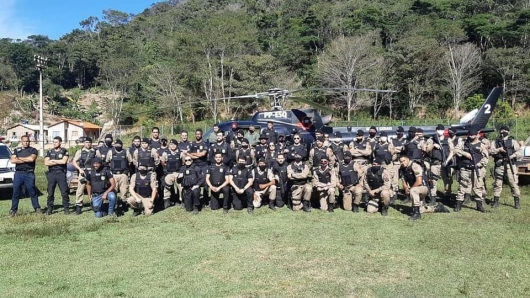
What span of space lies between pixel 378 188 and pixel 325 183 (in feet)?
3.71

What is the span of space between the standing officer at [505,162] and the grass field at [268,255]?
1.48 ft

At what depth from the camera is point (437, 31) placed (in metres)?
43.4

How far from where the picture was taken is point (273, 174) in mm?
9367

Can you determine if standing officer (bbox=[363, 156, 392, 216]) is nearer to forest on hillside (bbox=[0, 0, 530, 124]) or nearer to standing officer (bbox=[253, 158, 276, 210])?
standing officer (bbox=[253, 158, 276, 210])

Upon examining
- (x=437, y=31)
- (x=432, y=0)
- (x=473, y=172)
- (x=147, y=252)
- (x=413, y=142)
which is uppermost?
(x=432, y=0)

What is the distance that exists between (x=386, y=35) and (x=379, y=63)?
932cm

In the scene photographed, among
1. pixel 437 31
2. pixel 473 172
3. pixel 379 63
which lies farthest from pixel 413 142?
pixel 437 31

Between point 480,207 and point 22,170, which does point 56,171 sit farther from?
point 480,207

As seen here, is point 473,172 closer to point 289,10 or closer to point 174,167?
point 174,167

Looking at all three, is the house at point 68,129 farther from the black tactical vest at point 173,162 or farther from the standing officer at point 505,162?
the standing officer at point 505,162

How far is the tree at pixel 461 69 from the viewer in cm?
4075

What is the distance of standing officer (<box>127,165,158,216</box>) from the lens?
28.6ft

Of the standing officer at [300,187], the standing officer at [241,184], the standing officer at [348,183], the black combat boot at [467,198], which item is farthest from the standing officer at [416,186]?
the standing officer at [241,184]

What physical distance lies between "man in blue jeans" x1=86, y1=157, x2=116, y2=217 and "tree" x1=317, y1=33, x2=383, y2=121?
118 feet
